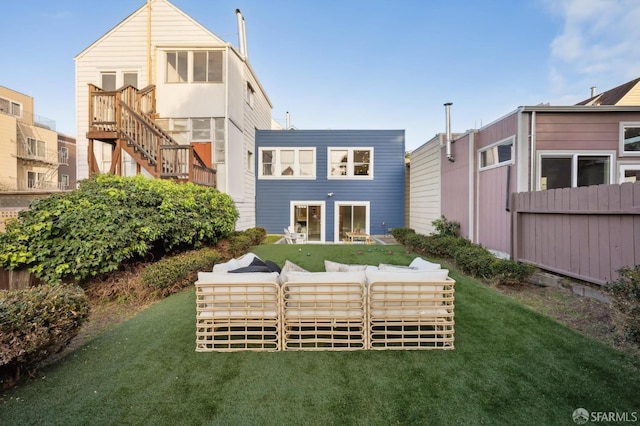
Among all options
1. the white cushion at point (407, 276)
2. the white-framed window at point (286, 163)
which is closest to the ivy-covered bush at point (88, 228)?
the white cushion at point (407, 276)

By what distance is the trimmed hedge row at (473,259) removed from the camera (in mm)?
5133

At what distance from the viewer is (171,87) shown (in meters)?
10.6

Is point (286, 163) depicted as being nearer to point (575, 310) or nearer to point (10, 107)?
point (575, 310)

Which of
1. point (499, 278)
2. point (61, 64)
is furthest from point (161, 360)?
point (61, 64)

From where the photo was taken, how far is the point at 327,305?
3.10m

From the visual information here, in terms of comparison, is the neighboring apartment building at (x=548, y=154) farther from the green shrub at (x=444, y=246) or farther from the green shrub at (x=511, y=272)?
the green shrub at (x=511, y=272)

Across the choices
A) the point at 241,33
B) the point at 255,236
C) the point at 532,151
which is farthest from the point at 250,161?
the point at 532,151

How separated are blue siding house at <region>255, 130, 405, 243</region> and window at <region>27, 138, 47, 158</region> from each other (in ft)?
65.4

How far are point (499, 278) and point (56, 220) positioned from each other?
766 cm

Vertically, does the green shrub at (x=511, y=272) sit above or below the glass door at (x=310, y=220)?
below

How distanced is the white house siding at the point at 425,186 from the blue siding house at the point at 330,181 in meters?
1.29

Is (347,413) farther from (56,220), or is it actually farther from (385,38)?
(385,38)

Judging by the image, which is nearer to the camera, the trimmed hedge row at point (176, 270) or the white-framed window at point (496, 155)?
the trimmed hedge row at point (176, 270)

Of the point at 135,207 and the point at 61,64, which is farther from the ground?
the point at 61,64
